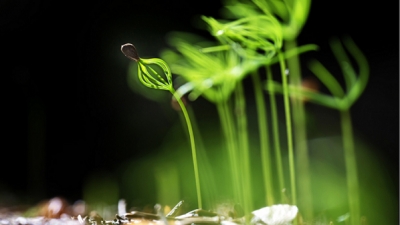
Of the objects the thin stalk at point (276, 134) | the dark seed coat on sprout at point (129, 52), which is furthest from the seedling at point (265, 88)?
the dark seed coat on sprout at point (129, 52)

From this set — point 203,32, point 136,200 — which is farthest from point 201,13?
point 136,200

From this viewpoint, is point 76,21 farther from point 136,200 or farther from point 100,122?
point 136,200

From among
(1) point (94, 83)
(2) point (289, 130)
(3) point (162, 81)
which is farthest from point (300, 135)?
(1) point (94, 83)

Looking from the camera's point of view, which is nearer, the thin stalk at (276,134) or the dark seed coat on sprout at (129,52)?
the dark seed coat on sprout at (129,52)

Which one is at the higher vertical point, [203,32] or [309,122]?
[203,32]

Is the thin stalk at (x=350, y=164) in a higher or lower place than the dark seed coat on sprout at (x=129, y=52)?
lower

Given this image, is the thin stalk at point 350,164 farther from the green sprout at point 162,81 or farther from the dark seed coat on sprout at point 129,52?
the dark seed coat on sprout at point 129,52
